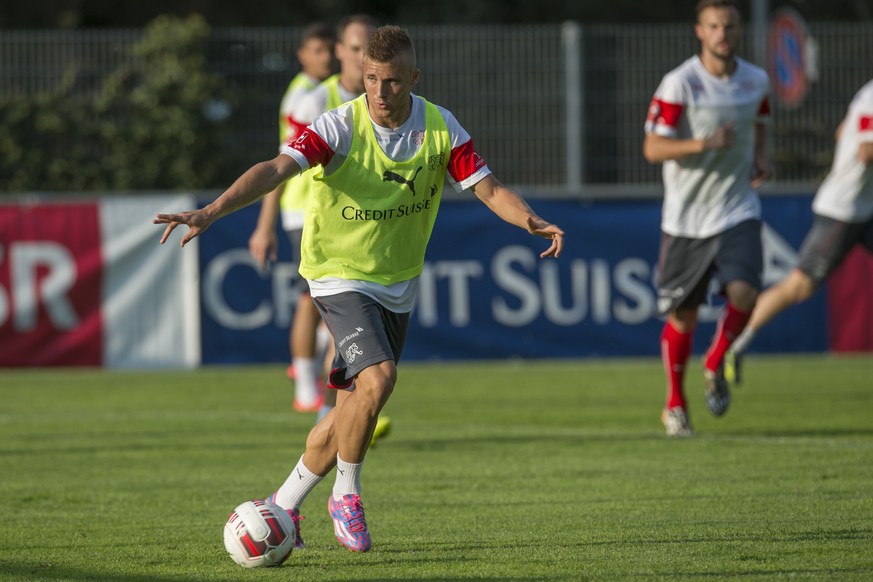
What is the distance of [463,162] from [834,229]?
5.62m

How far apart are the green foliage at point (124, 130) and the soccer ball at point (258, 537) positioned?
462 inches

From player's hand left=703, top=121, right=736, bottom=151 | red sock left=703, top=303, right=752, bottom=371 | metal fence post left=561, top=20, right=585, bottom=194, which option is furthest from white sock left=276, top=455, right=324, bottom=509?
metal fence post left=561, top=20, right=585, bottom=194

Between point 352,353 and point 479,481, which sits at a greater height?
point 352,353

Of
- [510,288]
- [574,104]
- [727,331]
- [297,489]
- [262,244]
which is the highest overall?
[574,104]

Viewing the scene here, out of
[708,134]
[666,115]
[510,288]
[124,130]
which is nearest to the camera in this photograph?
[666,115]

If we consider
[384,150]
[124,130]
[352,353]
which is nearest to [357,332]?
[352,353]

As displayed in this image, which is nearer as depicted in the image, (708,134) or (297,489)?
(297,489)

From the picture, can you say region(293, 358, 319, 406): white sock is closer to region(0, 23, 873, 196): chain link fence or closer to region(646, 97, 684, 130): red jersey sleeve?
region(646, 97, 684, 130): red jersey sleeve

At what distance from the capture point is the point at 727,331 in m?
9.07

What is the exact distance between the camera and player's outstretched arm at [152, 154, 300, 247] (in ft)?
16.6

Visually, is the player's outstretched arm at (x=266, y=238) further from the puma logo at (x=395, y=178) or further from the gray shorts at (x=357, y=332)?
the puma logo at (x=395, y=178)

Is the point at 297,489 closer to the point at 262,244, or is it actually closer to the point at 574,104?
the point at 262,244

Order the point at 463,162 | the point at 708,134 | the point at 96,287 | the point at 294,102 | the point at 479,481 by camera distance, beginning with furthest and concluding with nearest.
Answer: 1. the point at 96,287
2. the point at 294,102
3. the point at 708,134
4. the point at 479,481
5. the point at 463,162

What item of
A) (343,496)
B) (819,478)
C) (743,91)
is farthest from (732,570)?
(743,91)
